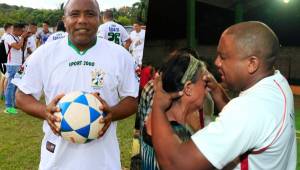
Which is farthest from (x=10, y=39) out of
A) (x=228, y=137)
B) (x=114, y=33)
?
(x=228, y=137)

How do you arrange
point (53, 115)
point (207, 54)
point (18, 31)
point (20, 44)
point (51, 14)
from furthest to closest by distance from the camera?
point (51, 14) → point (18, 31) → point (20, 44) → point (53, 115) → point (207, 54)

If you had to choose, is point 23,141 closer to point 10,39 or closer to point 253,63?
point 10,39

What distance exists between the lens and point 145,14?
2.33 metres

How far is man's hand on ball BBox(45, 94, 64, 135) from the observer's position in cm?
243

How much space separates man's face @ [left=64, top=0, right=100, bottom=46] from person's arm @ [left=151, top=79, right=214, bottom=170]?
3.06ft

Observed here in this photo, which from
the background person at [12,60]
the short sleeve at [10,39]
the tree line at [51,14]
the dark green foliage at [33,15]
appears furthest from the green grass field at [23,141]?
the dark green foliage at [33,15]

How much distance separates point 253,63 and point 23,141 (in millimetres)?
5736

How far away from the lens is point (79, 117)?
2451mm

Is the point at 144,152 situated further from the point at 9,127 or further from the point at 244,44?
the point at 9,127

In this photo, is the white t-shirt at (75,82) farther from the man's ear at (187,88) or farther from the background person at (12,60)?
the background person at (12,60)

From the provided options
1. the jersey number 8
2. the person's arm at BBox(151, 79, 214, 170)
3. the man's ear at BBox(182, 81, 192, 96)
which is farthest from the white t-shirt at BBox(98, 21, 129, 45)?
the person's arm at BBox(151, 79, 214, 170)

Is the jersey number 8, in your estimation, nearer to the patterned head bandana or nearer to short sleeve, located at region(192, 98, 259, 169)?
the patterned head bandana

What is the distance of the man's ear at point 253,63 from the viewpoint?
5.71 feet

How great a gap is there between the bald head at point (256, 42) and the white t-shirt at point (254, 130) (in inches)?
3.7
